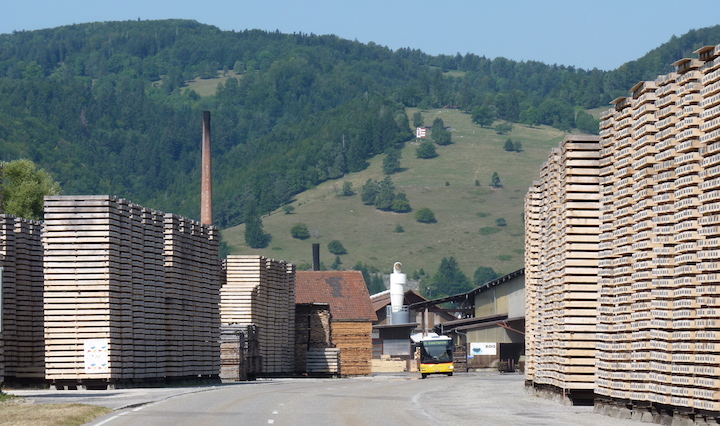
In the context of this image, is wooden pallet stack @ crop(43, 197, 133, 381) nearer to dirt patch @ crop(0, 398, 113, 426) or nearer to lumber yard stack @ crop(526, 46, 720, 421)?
dirt patch @ crop(0, 398, 113, 426)

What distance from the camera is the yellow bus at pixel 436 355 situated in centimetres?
7256

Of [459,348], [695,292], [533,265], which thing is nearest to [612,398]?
[695,292]

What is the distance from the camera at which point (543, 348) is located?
37375 millimetres

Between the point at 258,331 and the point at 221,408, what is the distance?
3070cm

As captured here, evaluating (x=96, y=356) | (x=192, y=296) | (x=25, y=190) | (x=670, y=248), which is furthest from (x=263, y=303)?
(x=670, y=248)

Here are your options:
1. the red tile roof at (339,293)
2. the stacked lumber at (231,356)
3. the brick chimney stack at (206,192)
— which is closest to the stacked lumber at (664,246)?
the stacked lumber at (231,356)

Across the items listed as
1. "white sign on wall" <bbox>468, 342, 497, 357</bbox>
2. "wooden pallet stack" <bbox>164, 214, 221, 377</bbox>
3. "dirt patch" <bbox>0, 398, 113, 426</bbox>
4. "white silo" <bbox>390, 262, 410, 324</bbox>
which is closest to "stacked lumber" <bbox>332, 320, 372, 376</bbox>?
"white sign on wall" <bbox>468, 342, 497, 357</bbox>

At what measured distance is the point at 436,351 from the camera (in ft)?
240

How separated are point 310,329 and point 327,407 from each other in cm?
4074

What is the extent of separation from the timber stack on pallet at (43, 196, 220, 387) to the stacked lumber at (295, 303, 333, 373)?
25.9 metres

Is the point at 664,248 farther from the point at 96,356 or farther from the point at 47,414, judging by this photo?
the point at 96,356

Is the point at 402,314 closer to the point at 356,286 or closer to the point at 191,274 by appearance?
the point at 356,286

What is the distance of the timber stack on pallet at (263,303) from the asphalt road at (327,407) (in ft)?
56.3

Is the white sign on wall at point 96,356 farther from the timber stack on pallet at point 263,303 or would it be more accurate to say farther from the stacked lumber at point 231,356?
the timber stack on pallet at point 263,303
